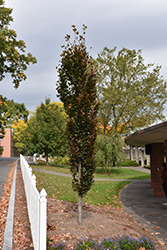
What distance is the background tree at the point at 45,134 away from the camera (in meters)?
25.4

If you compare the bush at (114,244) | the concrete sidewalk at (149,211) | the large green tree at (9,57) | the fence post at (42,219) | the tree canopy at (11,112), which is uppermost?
the large green tree at (9,57)

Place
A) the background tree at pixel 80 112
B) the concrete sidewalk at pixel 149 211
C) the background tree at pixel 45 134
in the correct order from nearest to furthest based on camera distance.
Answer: the background tree at pixel 80 112, the concrete sidewalk at pixel 149 211, the background tree at pixel 45 134

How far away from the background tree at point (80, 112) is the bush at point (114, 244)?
3.96 feet

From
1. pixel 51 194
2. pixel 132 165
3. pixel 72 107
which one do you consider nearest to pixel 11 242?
pixel 72 107

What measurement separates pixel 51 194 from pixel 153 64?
25120 mm

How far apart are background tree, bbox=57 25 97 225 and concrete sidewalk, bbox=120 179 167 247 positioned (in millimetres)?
2768

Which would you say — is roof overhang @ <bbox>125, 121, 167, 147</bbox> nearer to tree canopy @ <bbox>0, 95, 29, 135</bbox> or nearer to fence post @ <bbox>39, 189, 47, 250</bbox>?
fence post @ <bbox>39, 189, 47, 250</bbox>

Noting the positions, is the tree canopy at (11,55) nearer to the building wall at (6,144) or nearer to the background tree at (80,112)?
the background tree at (80,112)

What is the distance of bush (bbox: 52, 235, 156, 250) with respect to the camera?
15.2ft

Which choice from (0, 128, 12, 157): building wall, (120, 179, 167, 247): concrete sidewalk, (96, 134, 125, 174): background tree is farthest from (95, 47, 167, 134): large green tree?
(0, 128, 12, 157): building wall

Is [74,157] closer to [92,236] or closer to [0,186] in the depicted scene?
[92,236]

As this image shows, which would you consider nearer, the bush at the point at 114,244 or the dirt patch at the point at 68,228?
the bush at the point at 114,244

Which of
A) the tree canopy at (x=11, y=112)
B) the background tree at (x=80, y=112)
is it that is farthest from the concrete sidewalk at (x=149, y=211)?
the tree canopy at (x=11, y=112)

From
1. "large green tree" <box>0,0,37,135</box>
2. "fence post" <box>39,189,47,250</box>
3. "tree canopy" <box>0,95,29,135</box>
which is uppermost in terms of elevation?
"large green tree" <box>0,0,37,135</box>
